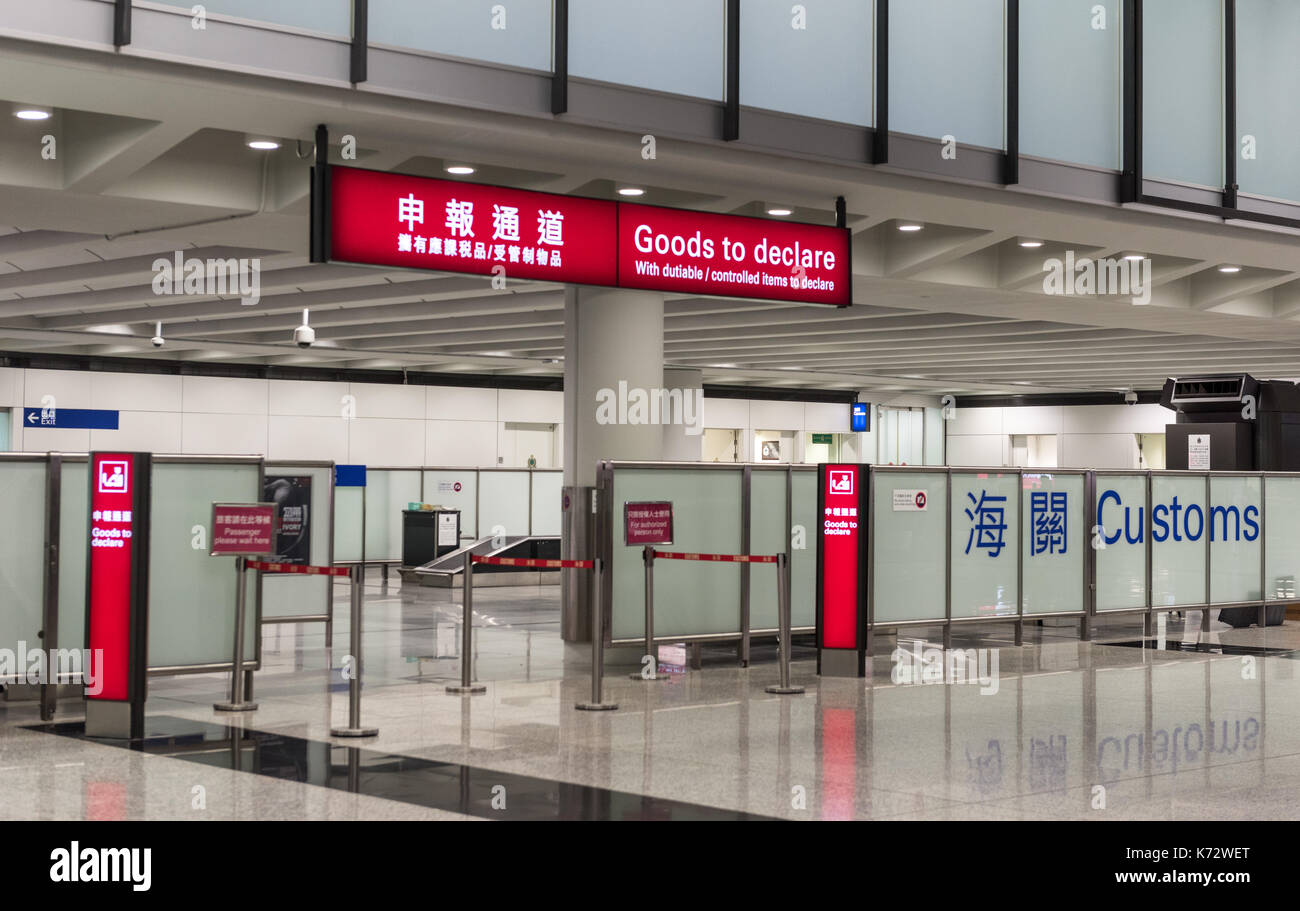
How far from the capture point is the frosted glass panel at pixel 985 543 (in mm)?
16125

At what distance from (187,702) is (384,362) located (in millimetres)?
22352

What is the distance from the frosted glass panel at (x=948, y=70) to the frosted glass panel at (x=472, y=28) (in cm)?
371

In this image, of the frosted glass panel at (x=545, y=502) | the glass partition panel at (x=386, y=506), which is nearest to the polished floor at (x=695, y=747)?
the glass partition panel at (x=386, y=506)

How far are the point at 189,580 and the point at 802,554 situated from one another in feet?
21.4

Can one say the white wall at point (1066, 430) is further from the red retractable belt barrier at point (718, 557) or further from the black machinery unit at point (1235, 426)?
the red retractable belt barrier at point (718, 557)

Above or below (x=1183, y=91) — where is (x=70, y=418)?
below

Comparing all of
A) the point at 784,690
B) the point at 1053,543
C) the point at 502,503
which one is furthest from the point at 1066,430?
the point at 784,690

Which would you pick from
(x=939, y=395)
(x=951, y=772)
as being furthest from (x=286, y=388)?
(x=951, y=772)

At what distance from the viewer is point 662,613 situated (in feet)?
46.0

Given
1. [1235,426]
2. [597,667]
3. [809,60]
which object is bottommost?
[597,667]

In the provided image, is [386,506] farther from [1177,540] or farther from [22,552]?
[22,552]

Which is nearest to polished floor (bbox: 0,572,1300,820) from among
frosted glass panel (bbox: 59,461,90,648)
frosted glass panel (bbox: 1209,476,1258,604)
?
frosted glass panel (bbox: 59,461,90,648)

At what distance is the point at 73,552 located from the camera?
11.1 metres
